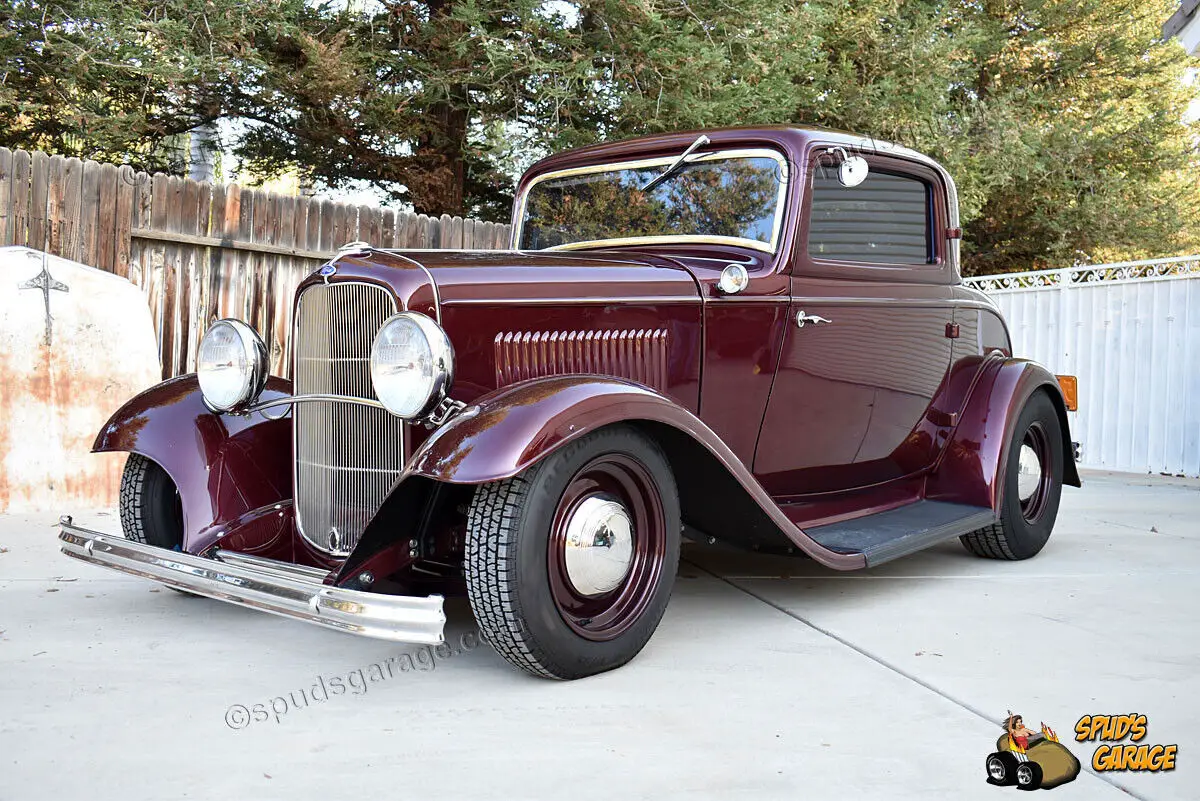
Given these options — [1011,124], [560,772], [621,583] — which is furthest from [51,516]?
[1011,124]

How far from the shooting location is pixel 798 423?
13.8 feet

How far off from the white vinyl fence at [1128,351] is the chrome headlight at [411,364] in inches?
306

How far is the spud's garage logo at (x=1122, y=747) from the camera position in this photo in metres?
2.44

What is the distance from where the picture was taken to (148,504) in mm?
3928

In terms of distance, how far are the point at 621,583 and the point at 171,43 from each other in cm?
797

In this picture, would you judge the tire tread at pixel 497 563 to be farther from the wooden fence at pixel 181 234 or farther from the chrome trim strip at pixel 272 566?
the wooden fence at pixel 181 234

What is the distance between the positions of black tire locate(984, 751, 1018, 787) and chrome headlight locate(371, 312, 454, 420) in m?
1.71

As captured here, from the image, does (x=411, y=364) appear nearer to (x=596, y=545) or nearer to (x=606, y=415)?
(x=606, y=415)

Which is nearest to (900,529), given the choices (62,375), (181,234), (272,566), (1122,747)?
(1122,747)

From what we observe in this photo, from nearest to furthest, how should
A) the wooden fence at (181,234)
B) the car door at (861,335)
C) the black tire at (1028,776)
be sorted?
the black tire at (1028,776)
the car door at (861,335)
the wooden fence at (181,234)

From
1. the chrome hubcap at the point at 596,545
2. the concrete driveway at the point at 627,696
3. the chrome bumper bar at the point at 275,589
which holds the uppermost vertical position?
the chrome hubcap at the point at 596,545

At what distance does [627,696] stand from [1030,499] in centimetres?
313

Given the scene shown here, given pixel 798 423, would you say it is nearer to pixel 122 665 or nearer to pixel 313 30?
pixel 122 665

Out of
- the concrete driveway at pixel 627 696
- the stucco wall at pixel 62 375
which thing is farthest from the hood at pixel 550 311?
the stucco wall at pixel 62 375
